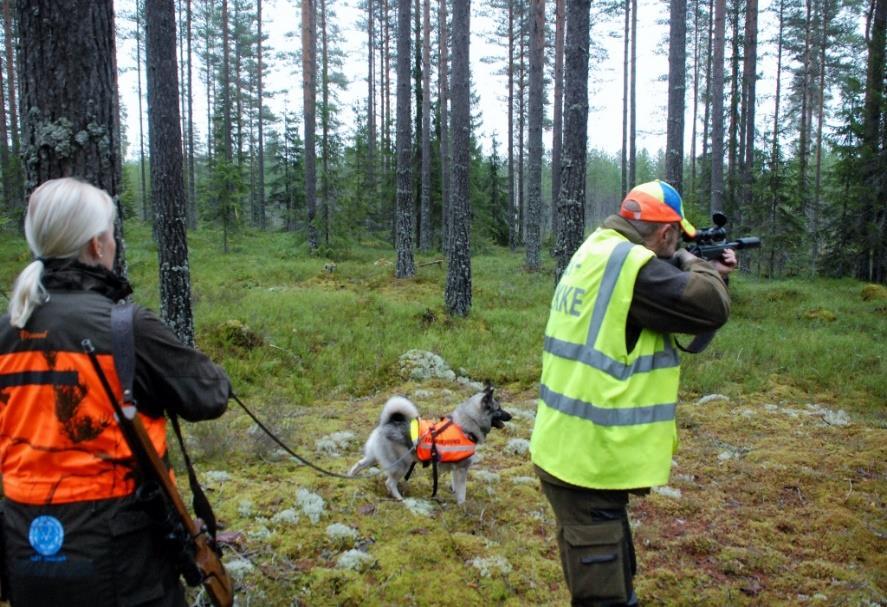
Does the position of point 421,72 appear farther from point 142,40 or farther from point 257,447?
point 257,447

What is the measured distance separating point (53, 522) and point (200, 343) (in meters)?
8.01

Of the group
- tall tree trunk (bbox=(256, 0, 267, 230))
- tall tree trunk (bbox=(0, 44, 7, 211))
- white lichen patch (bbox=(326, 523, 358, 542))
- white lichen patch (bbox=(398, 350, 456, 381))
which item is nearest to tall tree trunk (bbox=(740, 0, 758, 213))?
white lichen patch (bbox=(398, 350, 456, 381))

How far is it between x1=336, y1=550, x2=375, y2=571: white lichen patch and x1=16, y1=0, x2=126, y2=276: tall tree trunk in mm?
3094

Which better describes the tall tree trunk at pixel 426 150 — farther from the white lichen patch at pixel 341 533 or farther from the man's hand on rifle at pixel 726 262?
the man's hand on rifle at pixel 726 262

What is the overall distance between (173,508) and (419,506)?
10.9 ft

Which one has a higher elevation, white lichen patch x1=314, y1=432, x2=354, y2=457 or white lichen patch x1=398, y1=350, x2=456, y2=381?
white lichen patch x1=398, y1=350, x2=456, y2=381

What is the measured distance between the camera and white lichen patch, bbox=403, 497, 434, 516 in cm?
503

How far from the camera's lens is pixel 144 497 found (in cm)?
204

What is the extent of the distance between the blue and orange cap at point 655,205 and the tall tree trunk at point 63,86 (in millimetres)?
3502

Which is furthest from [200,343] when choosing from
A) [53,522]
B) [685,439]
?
[53,522]

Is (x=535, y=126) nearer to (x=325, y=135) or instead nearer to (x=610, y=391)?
(x=325, y=135)

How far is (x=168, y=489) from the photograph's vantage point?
81.6 inches

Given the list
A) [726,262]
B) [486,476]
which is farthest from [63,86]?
[486,476]

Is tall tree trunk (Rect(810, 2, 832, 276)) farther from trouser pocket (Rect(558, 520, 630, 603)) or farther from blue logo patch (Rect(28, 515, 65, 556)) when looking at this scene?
blue logo patch (Rect(28, 515, 65, 556))
